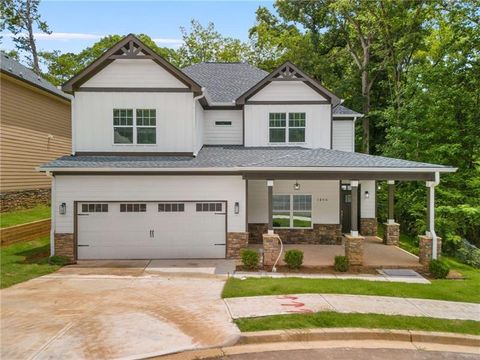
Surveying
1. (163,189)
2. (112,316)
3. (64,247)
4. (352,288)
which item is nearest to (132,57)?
(163,189)

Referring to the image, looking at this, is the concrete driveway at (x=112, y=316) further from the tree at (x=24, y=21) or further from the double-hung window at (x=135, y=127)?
the tree at (x=24, y=21)

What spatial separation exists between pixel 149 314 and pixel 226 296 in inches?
82.9

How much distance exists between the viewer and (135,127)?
50.9 ft

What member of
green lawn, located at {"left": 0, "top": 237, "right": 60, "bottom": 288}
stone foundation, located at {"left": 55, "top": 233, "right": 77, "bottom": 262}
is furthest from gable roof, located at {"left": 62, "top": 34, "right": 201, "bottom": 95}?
green lawn, located at {"left": 0, "top": 237, "right": 60, "bottom": 288}

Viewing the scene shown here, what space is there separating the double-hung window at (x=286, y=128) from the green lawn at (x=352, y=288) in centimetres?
808

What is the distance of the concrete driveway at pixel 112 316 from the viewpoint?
677 centimetres

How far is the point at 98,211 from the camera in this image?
14.1 metres

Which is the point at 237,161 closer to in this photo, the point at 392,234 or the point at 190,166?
the point at 190,166

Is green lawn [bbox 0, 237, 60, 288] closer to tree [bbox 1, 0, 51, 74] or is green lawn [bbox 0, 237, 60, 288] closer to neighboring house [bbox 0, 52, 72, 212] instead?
neighboring house [bbox 0, 52, 72, 212]

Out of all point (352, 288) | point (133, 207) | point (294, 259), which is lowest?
point (352, 288)

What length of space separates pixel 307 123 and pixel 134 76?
7981 millimetres

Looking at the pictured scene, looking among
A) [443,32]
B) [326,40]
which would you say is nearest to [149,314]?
[443,32]

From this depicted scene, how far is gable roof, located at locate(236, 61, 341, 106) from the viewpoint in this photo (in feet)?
56.5

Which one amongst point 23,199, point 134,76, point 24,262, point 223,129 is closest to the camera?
point 24,262
